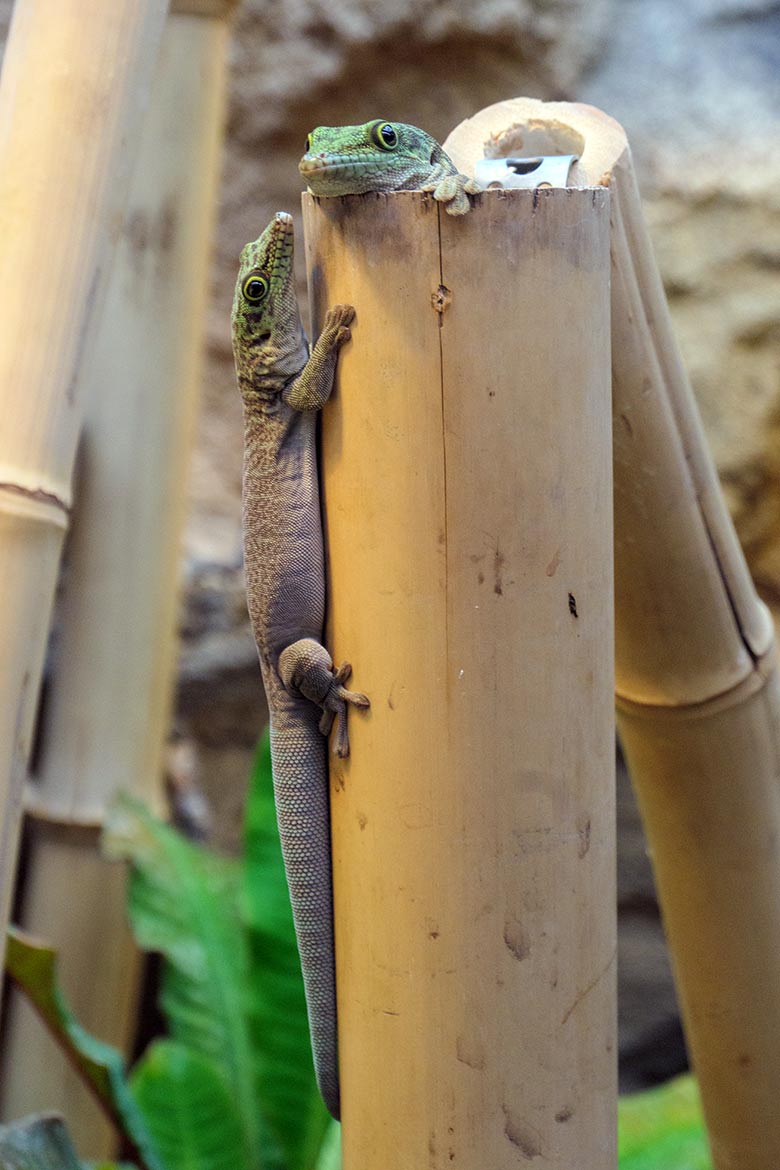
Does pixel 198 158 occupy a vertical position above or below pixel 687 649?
above

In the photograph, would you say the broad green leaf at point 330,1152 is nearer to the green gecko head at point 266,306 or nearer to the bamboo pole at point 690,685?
the bamboo pole at point 690,685

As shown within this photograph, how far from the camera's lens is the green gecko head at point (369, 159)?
2.99ft

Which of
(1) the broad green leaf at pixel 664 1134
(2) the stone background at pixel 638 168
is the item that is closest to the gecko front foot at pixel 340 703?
(1) the broad green leaf at pixel 664 1134

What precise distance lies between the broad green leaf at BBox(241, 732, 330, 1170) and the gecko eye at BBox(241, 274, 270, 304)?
125cm

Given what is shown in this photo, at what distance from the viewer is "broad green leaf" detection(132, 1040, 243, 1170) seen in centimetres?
223

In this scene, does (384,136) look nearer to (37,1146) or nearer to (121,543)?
(37,1146)

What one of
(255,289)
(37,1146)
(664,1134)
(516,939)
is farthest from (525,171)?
(664,1134)

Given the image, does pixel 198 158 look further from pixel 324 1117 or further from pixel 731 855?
pixel 324 1117

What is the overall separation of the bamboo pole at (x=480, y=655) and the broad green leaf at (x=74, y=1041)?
1.01 meters

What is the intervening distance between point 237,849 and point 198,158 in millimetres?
1844

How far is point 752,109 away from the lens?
291cm

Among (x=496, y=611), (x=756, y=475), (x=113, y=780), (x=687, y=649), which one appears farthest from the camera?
(x=756, y=475)

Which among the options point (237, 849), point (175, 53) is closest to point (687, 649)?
point (175, 53)

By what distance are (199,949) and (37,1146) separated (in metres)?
0.90
